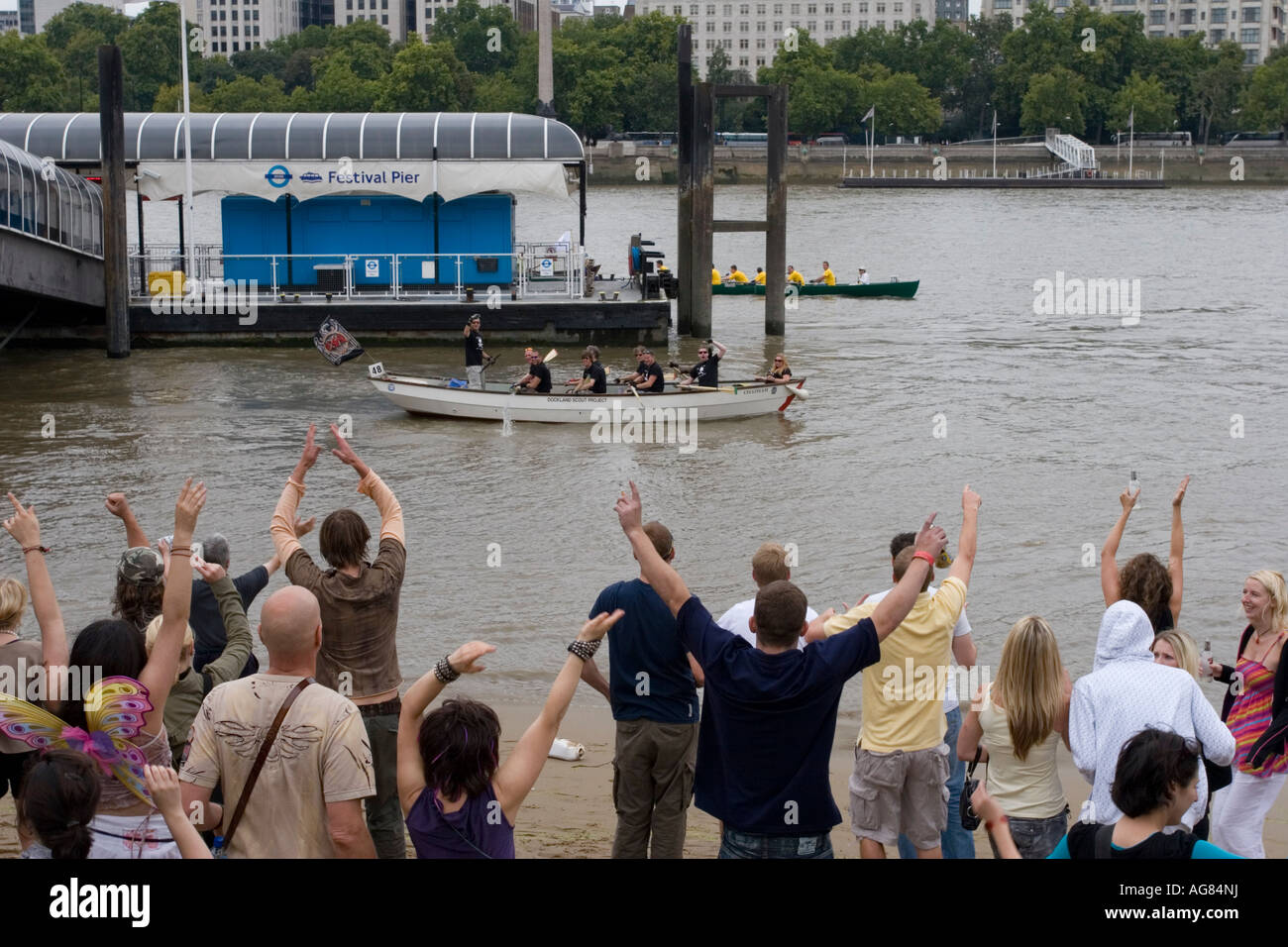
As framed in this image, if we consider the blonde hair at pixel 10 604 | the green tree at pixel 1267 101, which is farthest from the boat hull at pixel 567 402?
the green tree at pixel 1267 101

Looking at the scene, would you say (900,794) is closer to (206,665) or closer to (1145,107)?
(206,665)

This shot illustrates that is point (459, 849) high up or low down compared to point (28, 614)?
up

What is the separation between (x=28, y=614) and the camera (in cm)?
1373

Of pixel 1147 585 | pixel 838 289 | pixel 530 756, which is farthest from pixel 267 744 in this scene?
pixel 838 289

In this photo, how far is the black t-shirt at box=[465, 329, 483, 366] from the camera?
23.4 metres

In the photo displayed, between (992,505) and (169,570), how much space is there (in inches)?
584

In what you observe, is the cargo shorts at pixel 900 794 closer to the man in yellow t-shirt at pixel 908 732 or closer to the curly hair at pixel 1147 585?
the man in yellow t-shirt at pixel 908 732

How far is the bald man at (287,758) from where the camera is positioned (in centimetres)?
504

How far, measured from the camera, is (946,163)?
12888 cm

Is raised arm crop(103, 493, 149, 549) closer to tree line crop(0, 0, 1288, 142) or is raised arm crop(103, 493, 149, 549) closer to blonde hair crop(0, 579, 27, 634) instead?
blonde hair crop(0, 579, 27, 634)

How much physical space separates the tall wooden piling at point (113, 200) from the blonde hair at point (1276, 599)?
26018 millimetres
